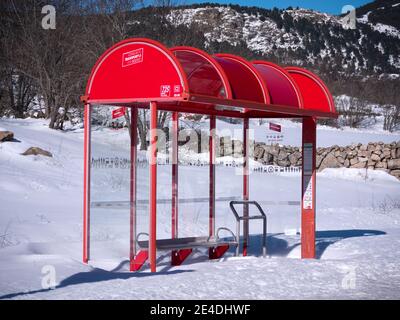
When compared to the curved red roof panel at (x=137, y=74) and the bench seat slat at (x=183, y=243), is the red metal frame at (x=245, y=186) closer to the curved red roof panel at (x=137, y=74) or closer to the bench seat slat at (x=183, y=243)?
the bench seat slat at (x=183, y=243)

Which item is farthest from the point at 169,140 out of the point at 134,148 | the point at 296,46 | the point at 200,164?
the point at 296,46

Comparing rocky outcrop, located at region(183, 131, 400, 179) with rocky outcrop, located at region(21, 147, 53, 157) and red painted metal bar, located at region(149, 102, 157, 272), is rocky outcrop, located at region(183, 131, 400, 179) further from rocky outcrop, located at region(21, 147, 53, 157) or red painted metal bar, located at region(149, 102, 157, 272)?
red painted metal bar, located at region(149, 102, 157, 272)

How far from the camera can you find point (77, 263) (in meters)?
7.79

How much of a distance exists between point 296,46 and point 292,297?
79873 mm

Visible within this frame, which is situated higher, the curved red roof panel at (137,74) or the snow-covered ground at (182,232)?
the curved red roof panel at (137,74)

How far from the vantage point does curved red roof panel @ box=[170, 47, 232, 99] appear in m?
8.48

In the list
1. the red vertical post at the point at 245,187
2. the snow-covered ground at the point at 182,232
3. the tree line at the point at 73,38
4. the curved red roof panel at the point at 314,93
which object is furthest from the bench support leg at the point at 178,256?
the tree line at the point at 73,38

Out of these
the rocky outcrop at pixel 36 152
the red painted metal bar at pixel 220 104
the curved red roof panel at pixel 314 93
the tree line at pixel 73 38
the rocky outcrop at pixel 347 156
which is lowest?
the rocky outcrop at pixel 347 156

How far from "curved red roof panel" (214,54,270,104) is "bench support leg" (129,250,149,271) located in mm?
2118

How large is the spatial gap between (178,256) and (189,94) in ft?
8.43

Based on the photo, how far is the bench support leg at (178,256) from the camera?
9070mm

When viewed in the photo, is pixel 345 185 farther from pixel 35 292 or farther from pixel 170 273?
pixel 35 292

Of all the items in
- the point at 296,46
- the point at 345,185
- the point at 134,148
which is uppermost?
the point at 296,46

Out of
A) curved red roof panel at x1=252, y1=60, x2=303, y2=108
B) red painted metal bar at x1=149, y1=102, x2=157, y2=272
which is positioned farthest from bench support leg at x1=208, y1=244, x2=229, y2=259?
curved red roof panel at x1=252, y1=60, x2=303, y2=108
